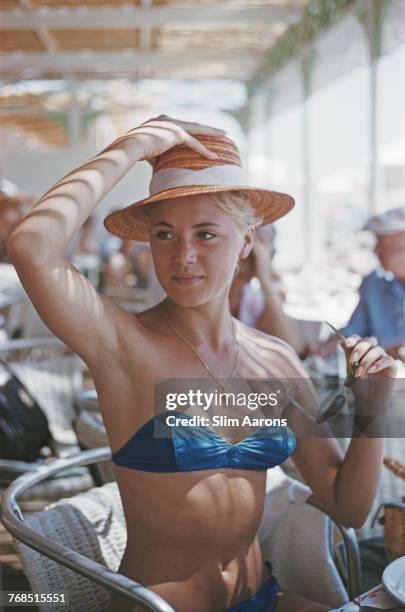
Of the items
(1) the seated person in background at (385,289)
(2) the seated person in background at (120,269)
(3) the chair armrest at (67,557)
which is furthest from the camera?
(2) the seated person in background at (120,269)

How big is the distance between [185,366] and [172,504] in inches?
8.8

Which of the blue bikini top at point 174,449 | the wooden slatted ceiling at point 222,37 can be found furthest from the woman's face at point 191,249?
the wooden slatted ceiling at point 222,37

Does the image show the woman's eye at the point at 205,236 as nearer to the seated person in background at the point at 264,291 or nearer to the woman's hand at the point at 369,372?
the woman's hand at the point at 369,372

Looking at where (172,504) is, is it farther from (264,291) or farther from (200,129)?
(264,291)

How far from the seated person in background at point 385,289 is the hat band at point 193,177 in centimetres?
243

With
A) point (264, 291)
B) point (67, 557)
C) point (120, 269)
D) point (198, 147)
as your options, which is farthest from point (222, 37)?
point (120, 269)

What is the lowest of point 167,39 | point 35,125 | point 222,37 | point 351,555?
point 351,555

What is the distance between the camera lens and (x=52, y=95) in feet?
7.93


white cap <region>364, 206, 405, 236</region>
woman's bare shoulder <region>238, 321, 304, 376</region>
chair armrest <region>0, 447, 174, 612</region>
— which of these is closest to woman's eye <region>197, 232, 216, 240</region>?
→ woman's bare shoulder <region>238, 321, 304, 376</region>

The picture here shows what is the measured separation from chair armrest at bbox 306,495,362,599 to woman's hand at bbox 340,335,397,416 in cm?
41

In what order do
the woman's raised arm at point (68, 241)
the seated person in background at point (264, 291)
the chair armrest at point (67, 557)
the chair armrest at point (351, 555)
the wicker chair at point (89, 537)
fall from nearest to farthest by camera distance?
1. the woman's raised arm at point (68, 241)
2. the chair armrest at point (67, 557)
3. the wicker chair at point (89, 537)
4. the chair armrest at point (351, 555)
5. the seated person in background at point (264, 291)

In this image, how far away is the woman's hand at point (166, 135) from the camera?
1150 millimetres

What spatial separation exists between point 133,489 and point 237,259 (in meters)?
0.42

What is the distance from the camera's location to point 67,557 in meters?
1.25
